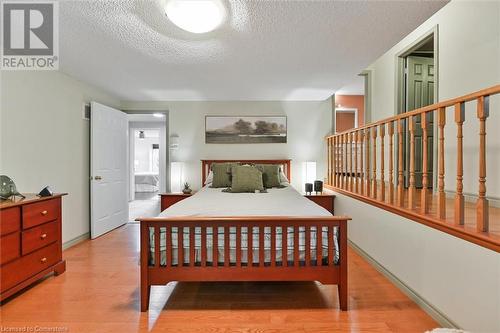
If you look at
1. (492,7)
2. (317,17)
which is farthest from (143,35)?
(492,7)

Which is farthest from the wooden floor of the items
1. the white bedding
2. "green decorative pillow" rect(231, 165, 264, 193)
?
"green decorative pillow" rect(231, 165, 264, 193)

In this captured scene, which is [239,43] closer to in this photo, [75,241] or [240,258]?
[240,258]

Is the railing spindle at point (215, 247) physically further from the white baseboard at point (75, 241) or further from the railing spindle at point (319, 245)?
the white baseboard at point (75, 241)

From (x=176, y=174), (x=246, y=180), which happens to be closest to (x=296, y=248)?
(x=246, y=180)

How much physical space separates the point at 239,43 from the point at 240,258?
1.90 m

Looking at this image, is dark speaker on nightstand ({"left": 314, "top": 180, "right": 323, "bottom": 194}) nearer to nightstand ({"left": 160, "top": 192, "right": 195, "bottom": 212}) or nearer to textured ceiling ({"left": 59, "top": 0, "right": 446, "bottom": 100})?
textured ceiling ({"left": 59, "top": 0, "right": 446, "bottom": 100})

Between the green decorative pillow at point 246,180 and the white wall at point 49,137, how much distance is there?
2.17 m

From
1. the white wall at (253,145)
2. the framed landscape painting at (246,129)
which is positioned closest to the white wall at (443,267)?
the white wall at (253,145)

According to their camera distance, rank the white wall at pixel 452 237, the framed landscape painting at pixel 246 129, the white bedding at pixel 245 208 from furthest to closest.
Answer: the framed landscape painting at pixel 246 129, the white bedding at pixel 245 208, the white wall at pixel 452 237

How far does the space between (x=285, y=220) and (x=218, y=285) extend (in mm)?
977

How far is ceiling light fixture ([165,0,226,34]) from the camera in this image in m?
1.80

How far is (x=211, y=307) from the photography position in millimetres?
2131

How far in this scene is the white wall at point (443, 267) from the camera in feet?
5.04

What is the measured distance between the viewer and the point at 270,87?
3.98m
